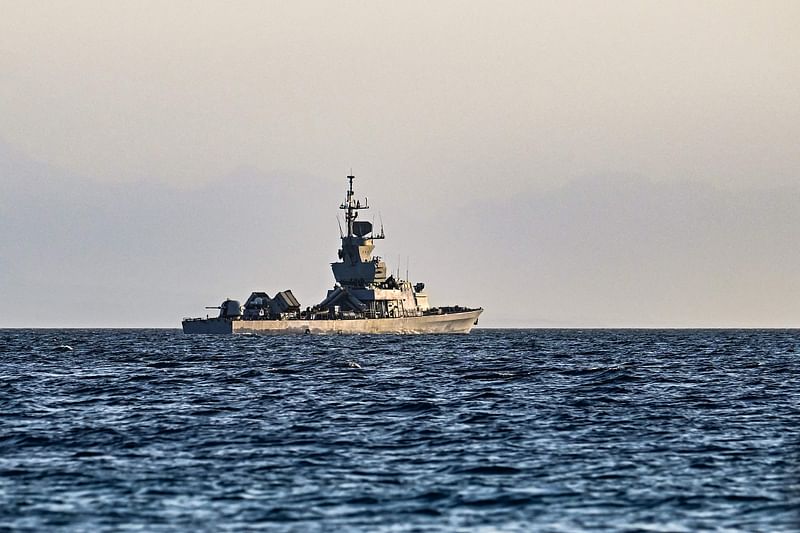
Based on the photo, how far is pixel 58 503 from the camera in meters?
21.2

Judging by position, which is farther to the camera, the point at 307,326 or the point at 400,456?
the point at 307,326

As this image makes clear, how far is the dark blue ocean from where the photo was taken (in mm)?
20078

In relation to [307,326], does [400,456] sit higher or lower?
lower

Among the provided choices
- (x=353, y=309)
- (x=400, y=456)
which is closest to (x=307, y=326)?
(x=353, y=309)

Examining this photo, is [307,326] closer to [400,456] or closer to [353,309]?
[353,309]

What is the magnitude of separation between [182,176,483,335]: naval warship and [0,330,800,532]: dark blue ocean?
10966 cm

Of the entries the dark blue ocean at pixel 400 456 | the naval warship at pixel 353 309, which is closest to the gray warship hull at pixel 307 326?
the naval warship at pixel 353 309

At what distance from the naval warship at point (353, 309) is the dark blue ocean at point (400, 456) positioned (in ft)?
360

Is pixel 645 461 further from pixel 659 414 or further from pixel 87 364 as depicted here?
pixel 87 364

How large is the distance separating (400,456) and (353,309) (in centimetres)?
14195

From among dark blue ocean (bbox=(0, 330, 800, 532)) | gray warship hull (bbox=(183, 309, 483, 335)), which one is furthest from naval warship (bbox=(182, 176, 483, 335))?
dark blue ocean (bbox=(0, 330, 800, 532))

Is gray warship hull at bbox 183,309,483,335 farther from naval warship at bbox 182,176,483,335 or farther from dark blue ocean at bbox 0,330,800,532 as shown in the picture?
dark blue ocean at bbox 0,330,800,532

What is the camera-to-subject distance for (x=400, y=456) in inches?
1066

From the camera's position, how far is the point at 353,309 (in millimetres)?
168875
